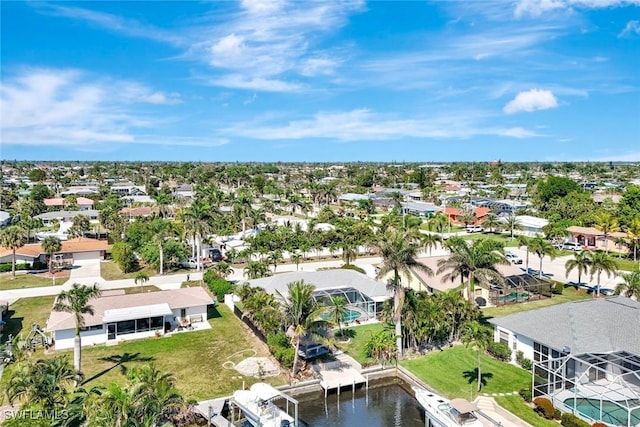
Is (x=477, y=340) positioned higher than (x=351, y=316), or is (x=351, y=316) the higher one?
(x=477, y=340)

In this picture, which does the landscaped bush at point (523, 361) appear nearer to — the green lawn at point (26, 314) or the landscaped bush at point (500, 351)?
the landscaped bush at point (500, 351)

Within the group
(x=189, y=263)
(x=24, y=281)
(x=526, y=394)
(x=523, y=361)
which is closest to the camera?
(x=526, y=394)

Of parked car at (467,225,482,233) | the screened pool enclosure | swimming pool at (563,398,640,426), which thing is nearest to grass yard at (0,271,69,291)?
the screened pool enclosure

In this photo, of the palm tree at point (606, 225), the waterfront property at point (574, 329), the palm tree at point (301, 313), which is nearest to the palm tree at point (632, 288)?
the waterfront property at point (574, 329)

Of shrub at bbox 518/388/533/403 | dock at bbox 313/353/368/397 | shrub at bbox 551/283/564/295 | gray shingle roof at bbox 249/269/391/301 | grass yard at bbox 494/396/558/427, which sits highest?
gray shingle roof at bbox 249/269/391/301

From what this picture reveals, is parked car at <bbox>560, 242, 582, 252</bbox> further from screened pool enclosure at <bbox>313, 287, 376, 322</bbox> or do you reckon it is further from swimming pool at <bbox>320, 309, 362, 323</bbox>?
swimming pool at <bbox>320, 309, 362, 323</bbox>

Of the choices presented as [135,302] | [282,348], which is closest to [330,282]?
[282,348]

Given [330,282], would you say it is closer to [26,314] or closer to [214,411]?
[214,411]
